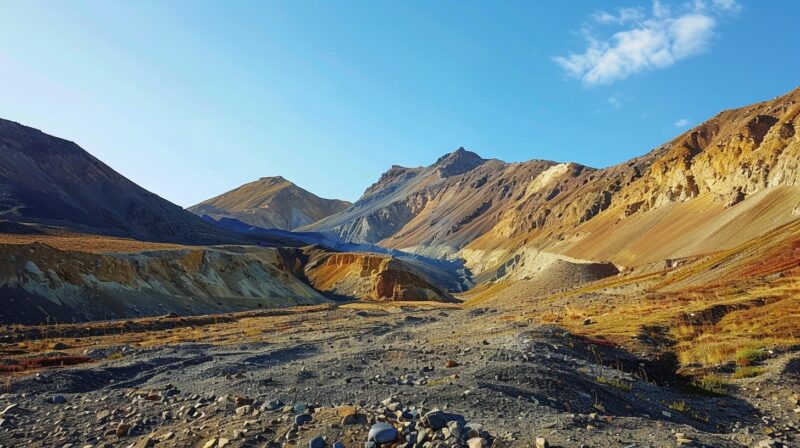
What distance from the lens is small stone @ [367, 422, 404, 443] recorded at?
324 inches

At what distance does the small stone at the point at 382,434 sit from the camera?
27.0 feet

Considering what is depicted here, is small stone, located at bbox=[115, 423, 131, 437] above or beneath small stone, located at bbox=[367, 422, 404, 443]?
beneath

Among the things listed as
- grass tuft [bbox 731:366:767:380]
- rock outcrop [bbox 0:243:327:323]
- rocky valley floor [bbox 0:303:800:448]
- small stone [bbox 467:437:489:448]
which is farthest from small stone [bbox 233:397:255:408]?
rock outcrop [bbox 0:243:327:323]

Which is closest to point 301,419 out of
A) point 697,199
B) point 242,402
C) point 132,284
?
point 242,402

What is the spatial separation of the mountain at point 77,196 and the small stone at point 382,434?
108184 mm

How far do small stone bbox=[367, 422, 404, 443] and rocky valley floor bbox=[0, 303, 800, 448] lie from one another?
1.1 inches

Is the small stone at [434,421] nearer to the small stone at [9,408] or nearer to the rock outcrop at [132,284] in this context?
the small stone at [9,408]

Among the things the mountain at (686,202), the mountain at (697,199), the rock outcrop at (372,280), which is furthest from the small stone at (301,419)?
the rock outcrop at (372,280)

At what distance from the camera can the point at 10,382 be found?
16.2m

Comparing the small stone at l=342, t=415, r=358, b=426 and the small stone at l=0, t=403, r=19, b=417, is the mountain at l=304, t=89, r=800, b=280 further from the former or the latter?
the small stone at l=0, t=403, r=19, b=417

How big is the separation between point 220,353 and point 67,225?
9160 cm

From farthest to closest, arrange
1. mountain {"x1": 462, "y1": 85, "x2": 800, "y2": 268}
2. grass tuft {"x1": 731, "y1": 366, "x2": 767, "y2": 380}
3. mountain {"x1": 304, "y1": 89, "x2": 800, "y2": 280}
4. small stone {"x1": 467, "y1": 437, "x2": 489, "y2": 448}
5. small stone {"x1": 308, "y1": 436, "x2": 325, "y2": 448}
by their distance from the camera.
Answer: mountain {"x1": 304, "y1": 89, "x2": 800, "y2": 280} → mountain {"x1": 462, "y1": 85, "x2": 800, "y2": 268} → grass tuft {"x1": 731, "y1": 366, "x2": 767, "y2": 380} → small stone {"x1": 308, "y1": 436, "x2": 325, "y2": 448} → small stone {"x1": 467, "y1": 437, "x2": 489, "y2": 448}

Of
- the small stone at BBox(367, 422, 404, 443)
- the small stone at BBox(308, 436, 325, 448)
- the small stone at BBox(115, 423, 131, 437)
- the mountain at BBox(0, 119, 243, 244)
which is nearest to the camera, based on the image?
the small stone at BBox(367, 422, 404, 443)

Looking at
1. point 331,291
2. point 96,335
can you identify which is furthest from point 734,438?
point 331,291
